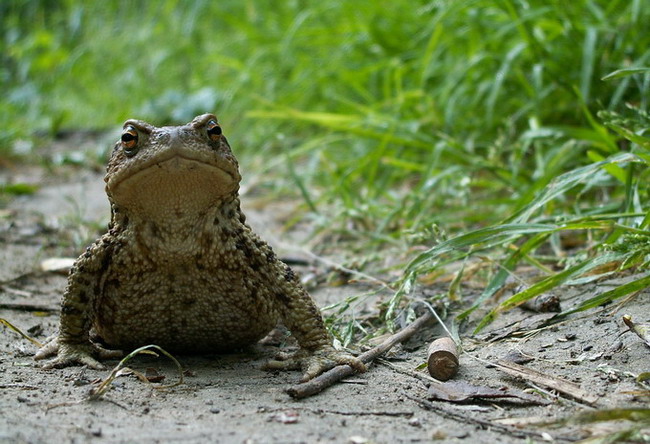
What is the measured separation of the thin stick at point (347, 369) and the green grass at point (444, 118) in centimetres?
13

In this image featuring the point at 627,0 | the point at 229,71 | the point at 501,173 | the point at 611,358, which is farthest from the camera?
the point at 229,71

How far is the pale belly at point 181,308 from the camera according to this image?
8.38 ft

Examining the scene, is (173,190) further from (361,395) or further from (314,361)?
(361,395)

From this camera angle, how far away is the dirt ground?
183 centimetres

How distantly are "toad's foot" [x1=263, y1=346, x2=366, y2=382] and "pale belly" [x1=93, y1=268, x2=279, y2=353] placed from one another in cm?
19

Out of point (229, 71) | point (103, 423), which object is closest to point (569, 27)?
point (103, 423)

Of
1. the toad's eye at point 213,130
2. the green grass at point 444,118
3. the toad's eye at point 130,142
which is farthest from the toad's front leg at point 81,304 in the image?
the green grass at point 444,118

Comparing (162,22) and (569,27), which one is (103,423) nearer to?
(569,27)

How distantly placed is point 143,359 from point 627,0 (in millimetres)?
3420

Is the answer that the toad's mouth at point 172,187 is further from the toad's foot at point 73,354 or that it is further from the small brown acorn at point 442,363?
the small brown acorn at point 442,363

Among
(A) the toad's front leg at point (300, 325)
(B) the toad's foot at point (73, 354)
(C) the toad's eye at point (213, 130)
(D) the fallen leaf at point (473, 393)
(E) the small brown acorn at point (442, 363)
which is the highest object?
(C) the toad's eye at point (213, 130)

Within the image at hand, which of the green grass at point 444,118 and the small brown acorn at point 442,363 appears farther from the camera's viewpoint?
the green grass at point 444,118

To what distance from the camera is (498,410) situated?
2.03 m

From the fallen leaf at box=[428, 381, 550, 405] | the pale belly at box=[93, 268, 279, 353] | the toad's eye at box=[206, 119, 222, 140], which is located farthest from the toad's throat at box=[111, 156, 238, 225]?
the fallen leaf at box=[428, 381, 550, 405]
